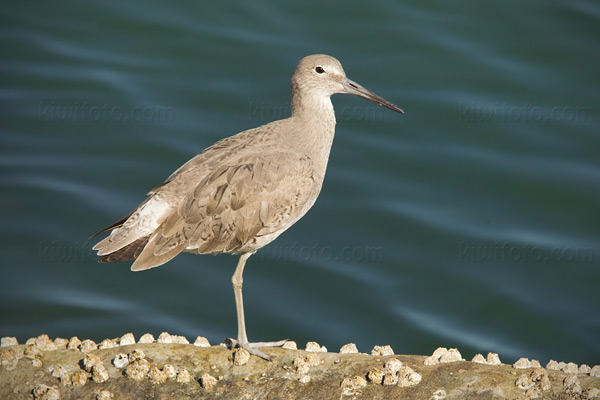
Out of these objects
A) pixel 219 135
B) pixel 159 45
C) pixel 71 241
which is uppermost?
pixel 159 45

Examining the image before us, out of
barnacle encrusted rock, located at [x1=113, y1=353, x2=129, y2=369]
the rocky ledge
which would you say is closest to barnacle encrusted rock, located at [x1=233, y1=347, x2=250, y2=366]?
the rocky ledge

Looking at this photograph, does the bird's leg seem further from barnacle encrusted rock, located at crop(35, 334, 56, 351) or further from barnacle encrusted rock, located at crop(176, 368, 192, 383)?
barnacle encrusted rock, located at crop(35, 334, 56, 351)

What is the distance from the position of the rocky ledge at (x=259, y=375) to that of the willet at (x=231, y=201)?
993mm

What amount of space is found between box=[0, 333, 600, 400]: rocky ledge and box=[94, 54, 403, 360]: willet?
99 centimetres

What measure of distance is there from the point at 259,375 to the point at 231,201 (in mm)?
1820

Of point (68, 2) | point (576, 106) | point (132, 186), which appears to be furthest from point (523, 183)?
point (68, 2)

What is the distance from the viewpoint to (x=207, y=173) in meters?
6.53

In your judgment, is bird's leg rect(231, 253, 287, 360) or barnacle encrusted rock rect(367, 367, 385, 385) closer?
barnacle encrusted rock rect(367, 367, 385, 385)

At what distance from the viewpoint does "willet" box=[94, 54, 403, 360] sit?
20.7 ft

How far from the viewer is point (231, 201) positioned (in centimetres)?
650

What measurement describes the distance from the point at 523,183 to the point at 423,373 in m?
5.63

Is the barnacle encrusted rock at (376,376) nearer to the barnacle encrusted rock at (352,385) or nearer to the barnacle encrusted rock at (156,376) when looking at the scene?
the barnacle encrusted rock at (352,385)

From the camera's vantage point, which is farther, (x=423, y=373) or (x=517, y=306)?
(x=517, y=306)

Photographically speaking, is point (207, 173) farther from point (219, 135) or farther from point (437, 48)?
point (437, 48)
